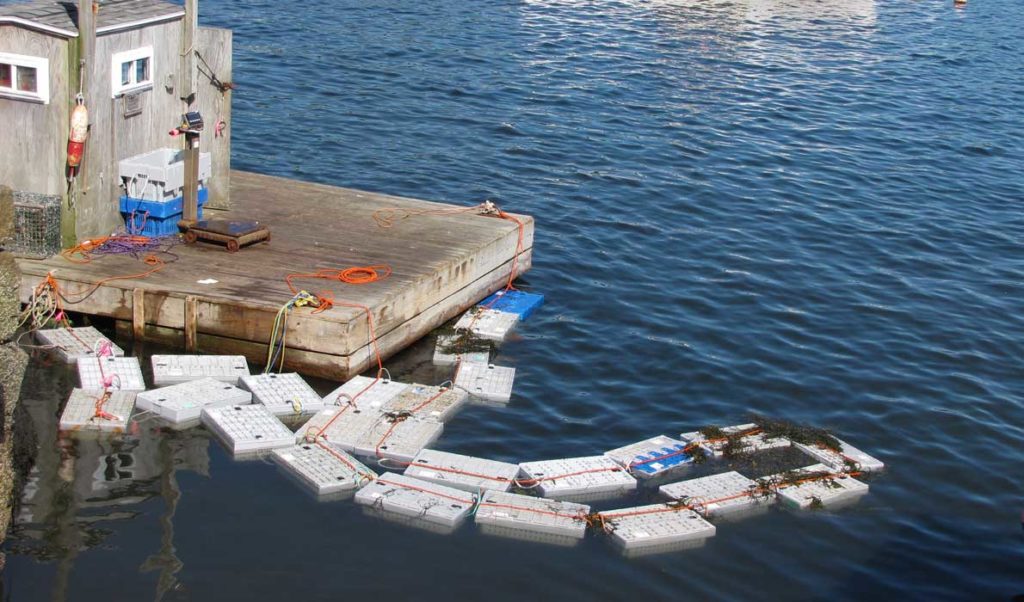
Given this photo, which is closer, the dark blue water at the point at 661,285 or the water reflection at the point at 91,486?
the water reflection at the point at 91,486

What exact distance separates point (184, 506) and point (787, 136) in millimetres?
18387

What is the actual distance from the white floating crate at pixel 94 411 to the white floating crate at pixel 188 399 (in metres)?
0.18

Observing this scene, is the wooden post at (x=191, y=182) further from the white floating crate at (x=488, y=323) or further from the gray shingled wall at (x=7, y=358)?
the gray shingled wall at (x=7, y=358)

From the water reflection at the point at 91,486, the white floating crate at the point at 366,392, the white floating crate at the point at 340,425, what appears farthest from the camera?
the white floating crate at the point at 366,392

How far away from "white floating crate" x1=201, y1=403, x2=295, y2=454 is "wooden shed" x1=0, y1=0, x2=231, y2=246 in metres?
3.15

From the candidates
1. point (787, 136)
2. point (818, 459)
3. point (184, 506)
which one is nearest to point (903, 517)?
point (818, 459)

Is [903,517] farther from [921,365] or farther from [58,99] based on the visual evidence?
[58,99]

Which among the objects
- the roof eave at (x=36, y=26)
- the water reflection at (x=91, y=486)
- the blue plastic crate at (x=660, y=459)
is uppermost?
the roof eave at (x=36, y=26)

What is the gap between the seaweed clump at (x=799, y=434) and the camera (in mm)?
12688

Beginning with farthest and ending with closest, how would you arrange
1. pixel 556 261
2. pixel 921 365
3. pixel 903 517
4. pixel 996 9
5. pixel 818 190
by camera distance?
1. pixel 996 9
2. pixel 818 190
3. pixel 556 261
4. pixel 921 365
5. pixel 903 517

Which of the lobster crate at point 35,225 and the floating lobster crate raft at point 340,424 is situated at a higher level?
the lobster crate at point 35,225

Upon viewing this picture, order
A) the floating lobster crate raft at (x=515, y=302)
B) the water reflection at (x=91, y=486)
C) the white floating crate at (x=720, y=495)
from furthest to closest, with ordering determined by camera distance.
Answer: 1. the floating lobster crate raft at (x=515, y=302)
2. the white floating crate at (x=720, y=495)
3. the water reflection at (x=91, y=486)

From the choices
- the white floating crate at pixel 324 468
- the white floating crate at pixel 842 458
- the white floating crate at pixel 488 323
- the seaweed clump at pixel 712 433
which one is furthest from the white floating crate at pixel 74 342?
the white floating crate at pixel 842 458

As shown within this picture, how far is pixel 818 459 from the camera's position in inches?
488
